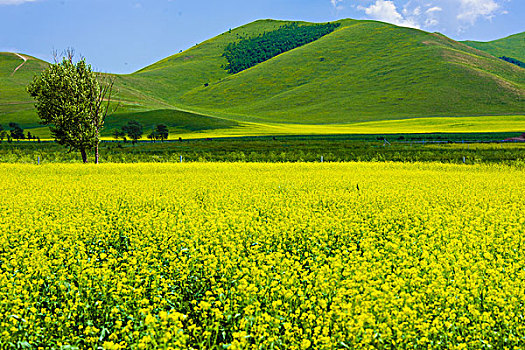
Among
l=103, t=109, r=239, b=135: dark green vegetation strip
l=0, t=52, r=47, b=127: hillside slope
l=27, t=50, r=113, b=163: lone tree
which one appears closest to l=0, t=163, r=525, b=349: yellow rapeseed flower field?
l=27, t=50, r=113, b=163: lone tree

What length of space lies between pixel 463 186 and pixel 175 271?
56.0 feet

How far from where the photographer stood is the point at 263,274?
6988mm

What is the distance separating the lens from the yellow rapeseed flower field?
19.2ft

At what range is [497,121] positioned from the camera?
12669 centimetres

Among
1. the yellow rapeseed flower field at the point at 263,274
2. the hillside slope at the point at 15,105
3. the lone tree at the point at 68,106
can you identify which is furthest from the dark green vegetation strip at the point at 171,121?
the yellow rapeseed flower field at the point at 263,274

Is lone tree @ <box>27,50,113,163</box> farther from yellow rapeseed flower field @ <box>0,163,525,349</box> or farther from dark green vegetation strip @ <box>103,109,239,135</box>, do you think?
dark green vegetation strip @ <box>103,109,239,135</box>

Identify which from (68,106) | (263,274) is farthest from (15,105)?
(263,274)

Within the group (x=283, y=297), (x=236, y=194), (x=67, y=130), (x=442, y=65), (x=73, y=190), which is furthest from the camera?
(x=442, y=65)

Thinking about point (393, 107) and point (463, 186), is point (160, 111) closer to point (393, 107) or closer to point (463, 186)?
point (393, 107)

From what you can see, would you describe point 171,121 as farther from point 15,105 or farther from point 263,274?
point 263,274

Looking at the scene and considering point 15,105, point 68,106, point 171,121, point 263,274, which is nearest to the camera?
point 263,274

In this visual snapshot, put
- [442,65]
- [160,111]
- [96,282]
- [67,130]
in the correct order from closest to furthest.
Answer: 1. [96,282]
2. [67,130]
3. [160,111]
4. [442,65]

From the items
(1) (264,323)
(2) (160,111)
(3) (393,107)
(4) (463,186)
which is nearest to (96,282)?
(1) (264,323)

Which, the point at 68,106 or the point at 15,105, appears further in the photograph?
the point at 15,105
